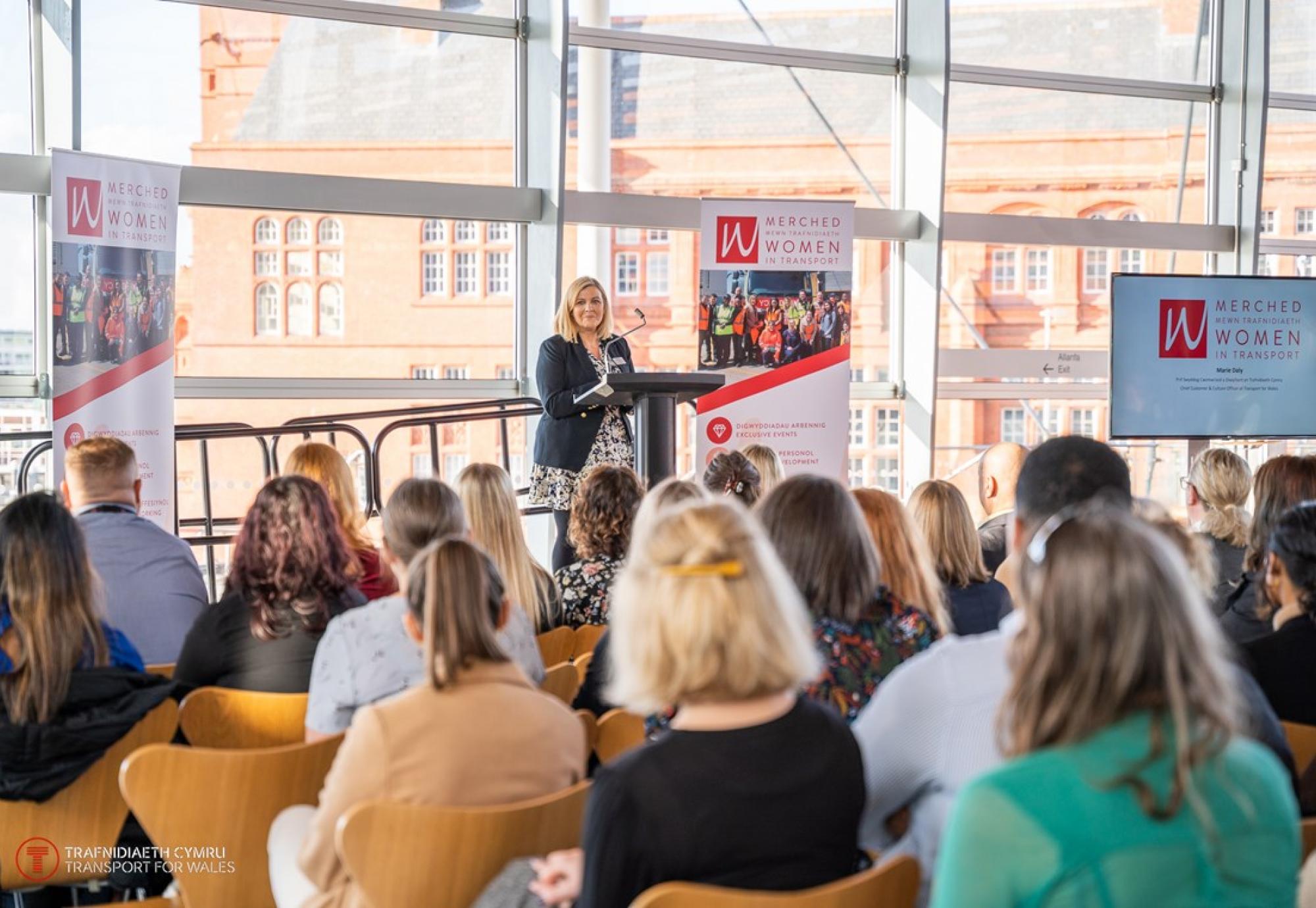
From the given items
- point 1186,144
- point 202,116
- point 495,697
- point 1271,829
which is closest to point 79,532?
point 495,697

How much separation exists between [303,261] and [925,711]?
5.93m

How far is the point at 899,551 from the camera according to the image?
295 centimetres

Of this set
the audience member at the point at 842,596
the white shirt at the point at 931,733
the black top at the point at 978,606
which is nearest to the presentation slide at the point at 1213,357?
the black top at the point at 978,606

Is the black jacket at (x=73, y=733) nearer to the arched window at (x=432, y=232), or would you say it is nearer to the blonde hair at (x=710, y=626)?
the blonde hair at (x=710, y=626)

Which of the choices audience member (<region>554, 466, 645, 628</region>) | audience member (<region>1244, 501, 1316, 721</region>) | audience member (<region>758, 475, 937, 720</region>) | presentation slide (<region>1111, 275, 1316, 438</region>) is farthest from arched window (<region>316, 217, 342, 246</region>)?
audience member (<region>1244, 501, 1316, 721</region>)

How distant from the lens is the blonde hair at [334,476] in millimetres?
3891

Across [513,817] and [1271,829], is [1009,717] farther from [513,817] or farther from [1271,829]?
[513,817]

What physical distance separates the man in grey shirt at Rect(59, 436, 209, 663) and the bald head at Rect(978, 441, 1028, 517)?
9.37ft

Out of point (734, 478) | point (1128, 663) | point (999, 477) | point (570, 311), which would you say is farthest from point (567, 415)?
point (1128, 663)

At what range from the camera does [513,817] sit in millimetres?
1933

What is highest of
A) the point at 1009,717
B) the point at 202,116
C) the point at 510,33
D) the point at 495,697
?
the point at 510,33

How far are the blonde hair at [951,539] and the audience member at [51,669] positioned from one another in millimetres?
2110

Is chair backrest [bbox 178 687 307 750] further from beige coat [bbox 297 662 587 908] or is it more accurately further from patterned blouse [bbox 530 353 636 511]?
patterned blouse [bbox 530 353 636 511]

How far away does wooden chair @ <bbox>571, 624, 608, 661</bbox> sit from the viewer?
3.58 metres
